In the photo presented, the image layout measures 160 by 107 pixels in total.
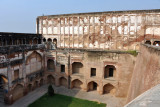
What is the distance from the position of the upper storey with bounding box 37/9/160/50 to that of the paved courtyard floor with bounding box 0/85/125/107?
6999mm

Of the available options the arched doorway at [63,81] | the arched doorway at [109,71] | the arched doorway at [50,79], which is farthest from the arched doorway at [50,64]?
the arched doorway at [109,71]

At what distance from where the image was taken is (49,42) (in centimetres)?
2158

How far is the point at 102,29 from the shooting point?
19.2m

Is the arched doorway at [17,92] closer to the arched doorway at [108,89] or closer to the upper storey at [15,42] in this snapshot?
the upper storey at [15,42]

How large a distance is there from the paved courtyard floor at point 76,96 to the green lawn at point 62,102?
2.91 ft

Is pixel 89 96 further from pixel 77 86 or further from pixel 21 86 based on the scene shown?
pixel 21 86

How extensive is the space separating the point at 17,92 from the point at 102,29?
14.5 m

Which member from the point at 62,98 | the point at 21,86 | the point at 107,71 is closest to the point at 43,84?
the point at 21,86

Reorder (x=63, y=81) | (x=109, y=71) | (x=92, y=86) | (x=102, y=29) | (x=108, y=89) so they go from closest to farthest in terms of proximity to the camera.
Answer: (x=108, y=89)
(x=109, y=71)
(x=92, y=86)
(x=102, y=29)
(x=63, y=81)

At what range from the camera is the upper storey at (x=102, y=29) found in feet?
56.7

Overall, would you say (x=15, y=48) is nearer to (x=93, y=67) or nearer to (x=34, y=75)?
(x=34, y=75)

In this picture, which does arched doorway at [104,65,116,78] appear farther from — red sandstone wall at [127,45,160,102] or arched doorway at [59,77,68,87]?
red sandstone wall at [127,45,160,102]

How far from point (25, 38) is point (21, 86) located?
23.0 feet

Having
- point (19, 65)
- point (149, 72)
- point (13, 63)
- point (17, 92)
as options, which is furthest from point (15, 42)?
point (149, 72)
